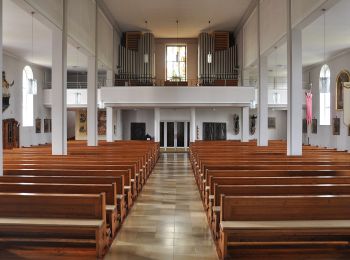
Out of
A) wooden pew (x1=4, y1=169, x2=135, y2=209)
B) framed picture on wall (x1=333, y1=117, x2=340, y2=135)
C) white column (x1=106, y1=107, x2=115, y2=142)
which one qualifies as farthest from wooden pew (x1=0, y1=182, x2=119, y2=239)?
framed picture on wall (x1=333, y1=117, x2=340, y2=135)

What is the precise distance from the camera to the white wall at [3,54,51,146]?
16.3 meters

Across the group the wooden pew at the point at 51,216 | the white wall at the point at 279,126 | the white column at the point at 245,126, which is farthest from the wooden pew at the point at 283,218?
the white wall at the point at 279,126

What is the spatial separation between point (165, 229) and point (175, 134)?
1566 centimetres

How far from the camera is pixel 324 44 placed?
14508 millimetres

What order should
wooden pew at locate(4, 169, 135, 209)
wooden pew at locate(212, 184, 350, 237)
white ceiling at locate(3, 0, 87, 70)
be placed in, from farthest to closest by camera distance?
white ceiling at locate(3, 0, 87, 70) → wooden pew at locate(4, 169, 135, 209) → wooden pew at locate(212, 184, 350, 237)

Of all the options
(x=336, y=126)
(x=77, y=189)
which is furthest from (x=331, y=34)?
(x=77, y=189)

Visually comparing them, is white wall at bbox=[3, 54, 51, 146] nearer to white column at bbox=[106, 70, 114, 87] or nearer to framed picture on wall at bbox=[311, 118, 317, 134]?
white column at bbox=[106, 70, 114, 87]

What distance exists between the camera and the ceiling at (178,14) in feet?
50.3

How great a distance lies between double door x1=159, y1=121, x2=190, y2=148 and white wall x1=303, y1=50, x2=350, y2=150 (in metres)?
6.55

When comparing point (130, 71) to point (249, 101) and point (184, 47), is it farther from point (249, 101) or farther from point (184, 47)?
point (249, 101)

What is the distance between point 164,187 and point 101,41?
8380 millimetres

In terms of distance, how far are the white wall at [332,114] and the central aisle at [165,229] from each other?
32.3 feet

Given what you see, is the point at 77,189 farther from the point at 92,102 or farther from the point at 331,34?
the point at 331,34

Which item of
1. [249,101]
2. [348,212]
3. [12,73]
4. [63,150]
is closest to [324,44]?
[249,101]
